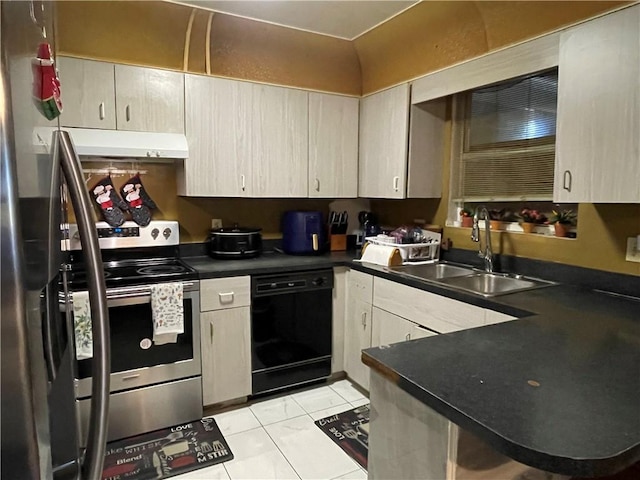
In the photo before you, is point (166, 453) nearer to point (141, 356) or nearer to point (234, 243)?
point (141, 356)

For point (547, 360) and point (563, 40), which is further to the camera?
point (563, 40)

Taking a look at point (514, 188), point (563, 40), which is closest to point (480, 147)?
point (514, 188)

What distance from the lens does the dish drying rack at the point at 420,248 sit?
2.82 meters

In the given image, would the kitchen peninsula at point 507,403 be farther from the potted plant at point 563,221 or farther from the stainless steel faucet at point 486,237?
the stainless steel faucet at point 486,237

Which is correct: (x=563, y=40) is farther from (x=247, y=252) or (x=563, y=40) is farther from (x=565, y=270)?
(x=247, y=252)

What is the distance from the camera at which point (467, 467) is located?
977 mm

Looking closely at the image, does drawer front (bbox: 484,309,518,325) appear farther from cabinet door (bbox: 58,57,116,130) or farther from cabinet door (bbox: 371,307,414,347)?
cabinet door (bbox: 58,57,116,130)

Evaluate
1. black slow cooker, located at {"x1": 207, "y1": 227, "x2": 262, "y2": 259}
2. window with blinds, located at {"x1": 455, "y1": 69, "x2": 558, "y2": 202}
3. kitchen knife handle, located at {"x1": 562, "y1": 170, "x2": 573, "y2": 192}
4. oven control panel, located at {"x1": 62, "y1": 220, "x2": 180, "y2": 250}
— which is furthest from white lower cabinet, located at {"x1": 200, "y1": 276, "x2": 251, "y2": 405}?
kitchen knife handle, located at {"x1": 562, "y1": 170, "x2": 573, "y2": 192}

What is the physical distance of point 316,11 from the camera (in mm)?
2723

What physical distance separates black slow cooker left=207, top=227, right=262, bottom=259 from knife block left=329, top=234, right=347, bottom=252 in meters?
0.66

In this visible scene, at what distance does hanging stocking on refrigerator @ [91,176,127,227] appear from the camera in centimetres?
271

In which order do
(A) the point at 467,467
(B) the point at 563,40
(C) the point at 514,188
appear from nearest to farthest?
(A) the point at 467,467, (B) the point at 563,40, (C) the point at 514,188

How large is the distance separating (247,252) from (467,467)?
2181 mm

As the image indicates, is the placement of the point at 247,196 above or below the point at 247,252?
above
